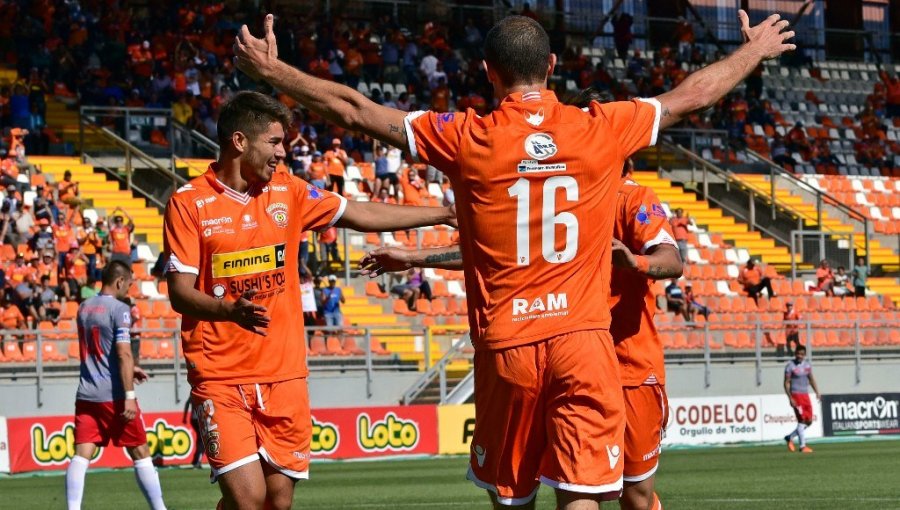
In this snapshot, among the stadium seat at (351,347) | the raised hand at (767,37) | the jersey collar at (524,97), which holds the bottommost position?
the stadium seat at (351,347)

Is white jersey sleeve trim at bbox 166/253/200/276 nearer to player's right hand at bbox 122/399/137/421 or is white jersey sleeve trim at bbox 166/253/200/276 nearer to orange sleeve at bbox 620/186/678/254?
orange sleeve at bbox 620/186/678/254

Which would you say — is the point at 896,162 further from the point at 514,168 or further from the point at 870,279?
the point at 514,168

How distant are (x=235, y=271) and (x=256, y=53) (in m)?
1.96

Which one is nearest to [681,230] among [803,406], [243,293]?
[803,406]

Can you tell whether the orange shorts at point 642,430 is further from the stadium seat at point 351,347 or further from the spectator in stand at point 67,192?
the spectator in stand at point 67,192

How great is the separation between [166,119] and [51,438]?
10547 mm

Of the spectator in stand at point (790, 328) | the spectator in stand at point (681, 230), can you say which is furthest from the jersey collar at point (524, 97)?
the spectator in stand at point (681, 230)

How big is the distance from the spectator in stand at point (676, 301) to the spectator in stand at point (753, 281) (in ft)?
7.72

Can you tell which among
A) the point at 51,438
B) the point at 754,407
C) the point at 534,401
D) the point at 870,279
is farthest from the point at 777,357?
the point at 534,401

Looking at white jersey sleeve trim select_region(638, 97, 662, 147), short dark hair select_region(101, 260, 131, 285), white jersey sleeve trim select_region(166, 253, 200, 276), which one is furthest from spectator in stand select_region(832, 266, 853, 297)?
white jersey sleeve trim select_region(638, 97, 662, 147)

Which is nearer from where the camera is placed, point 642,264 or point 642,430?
point 642,264

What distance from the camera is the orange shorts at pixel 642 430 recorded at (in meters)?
8.03

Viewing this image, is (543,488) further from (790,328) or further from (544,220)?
(790,328)

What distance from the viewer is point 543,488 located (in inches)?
686
